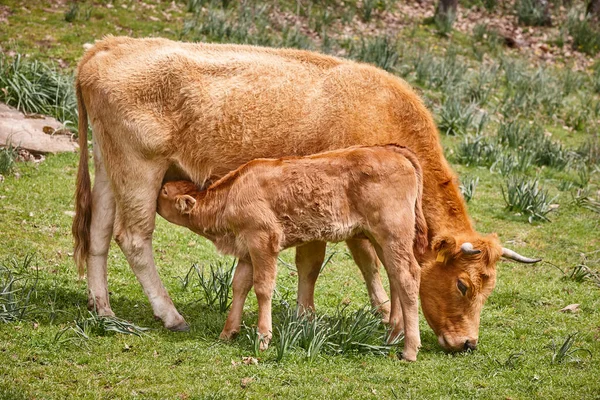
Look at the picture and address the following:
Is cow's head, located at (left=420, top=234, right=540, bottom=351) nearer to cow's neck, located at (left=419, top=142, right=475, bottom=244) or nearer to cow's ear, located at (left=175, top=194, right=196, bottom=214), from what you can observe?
cow's neck, located at (left=419, top=142, right=475, bottom=244)

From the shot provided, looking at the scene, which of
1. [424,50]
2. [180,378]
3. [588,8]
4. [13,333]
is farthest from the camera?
[588,8]

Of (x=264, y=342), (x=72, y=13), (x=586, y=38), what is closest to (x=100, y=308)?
(x=264, y=342)

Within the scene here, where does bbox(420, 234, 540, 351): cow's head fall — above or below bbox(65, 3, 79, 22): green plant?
above

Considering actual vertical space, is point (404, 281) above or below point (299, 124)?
below

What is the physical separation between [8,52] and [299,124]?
7860 millimetres

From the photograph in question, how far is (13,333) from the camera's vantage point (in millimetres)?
6641

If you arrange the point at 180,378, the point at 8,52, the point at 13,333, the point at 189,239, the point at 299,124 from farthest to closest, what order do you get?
the point at 8,52
the point at 189,239
the point at 299,124
the point at 13,333
the point at 180,378

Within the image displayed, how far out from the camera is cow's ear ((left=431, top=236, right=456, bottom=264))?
6910 mm

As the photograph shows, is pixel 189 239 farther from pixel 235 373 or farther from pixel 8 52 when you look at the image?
pixel 8 52

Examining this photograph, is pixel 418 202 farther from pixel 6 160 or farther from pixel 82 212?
pixel 6 160

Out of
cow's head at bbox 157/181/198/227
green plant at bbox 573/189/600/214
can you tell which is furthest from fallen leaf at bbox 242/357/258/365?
green plant at bbox 573/189/600/214

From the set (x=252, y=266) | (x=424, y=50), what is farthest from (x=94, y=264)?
(x=424, y=50)

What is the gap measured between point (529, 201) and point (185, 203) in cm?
583

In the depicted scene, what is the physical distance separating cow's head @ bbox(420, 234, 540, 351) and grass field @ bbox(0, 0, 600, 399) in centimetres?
22
